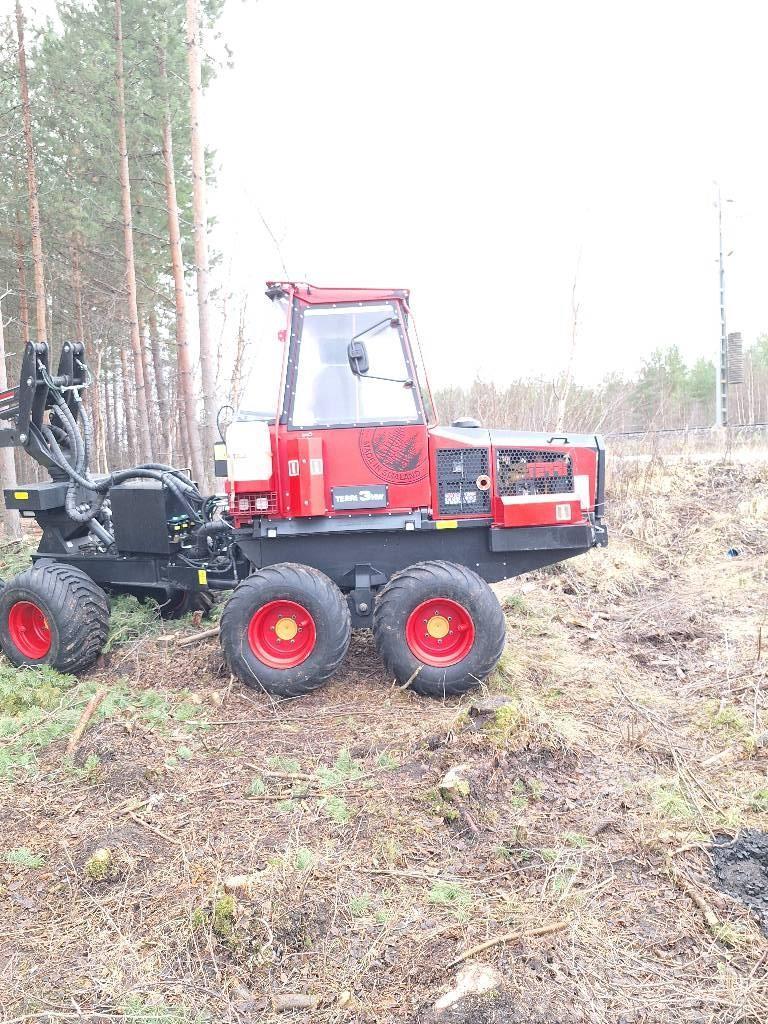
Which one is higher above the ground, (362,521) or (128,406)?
(128,406)

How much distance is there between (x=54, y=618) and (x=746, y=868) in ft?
15.8

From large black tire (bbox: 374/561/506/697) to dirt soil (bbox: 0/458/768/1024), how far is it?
0.67 ft

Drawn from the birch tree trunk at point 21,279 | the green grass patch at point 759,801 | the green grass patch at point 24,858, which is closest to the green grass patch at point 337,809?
the green grass patch at point 24,858

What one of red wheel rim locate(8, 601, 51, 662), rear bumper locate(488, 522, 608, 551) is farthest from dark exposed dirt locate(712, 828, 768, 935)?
red wheel rim locate(8, 601, 51, 662)

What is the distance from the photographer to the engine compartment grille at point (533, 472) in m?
5.59

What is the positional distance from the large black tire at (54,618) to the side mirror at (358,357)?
9.03ft

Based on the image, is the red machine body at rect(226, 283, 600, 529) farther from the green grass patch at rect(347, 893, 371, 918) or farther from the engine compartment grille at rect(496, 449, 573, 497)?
the green grass patch at rect(347, 893, 371, 918)

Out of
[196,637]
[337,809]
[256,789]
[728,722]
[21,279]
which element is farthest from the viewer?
[21,279]

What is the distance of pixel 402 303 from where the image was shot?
545cm

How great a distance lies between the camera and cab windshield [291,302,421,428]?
5406mm

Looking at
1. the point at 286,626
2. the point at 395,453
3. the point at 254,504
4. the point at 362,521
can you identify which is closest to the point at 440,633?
the point at 362,521

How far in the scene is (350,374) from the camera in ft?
17.8

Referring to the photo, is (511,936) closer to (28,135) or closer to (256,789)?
(256,789)

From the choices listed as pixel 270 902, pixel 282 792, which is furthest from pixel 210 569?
pixel 270 902
